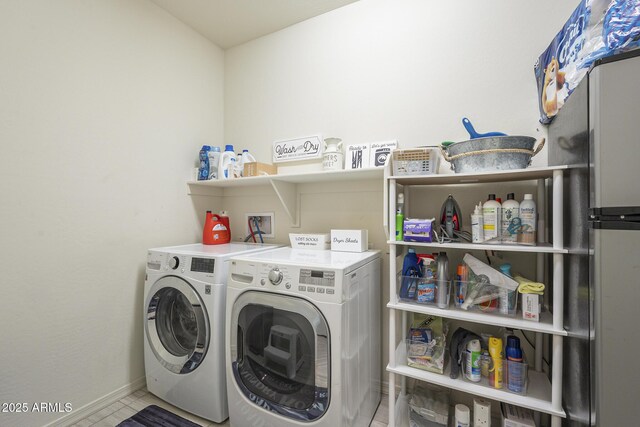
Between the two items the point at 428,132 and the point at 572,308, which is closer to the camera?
the point at 572,308

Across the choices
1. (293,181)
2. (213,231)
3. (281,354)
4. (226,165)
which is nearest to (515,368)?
(281,354)

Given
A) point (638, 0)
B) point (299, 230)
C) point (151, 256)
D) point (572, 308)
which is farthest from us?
point (299, 230)

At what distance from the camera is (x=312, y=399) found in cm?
123

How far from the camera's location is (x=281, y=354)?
1.33 meters

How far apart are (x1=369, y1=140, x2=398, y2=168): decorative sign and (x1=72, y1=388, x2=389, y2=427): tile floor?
1.53 m

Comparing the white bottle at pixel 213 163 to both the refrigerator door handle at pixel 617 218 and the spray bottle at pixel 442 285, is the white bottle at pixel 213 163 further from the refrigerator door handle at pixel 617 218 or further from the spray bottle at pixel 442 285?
the refrigerator door handle at pixel 617 218

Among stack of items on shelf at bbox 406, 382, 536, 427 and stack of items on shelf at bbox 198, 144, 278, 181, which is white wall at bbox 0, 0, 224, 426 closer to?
stack of items on shelf at bbox 198, 144, 278, 181

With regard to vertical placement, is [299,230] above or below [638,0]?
below

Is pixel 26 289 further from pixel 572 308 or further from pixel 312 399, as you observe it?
pixel 572 308

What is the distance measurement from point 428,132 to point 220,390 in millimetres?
1956

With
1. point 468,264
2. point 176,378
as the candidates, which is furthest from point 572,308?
point 176,378

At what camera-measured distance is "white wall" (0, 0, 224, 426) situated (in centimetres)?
135

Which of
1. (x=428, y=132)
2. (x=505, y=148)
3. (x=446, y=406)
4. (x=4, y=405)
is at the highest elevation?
(x=428, y=132)

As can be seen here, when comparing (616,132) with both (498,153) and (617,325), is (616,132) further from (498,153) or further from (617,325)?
(617,325)
